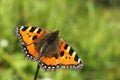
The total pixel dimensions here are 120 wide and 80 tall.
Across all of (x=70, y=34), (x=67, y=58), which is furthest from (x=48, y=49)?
A: (x=70, y=34)

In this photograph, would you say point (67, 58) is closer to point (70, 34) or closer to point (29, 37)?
point (29, 37)

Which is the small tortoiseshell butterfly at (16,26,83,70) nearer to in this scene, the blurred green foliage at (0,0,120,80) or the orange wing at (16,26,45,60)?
the orange wing at (16,26,45,60)

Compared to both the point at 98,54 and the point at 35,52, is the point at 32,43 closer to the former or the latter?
the point at 35,52

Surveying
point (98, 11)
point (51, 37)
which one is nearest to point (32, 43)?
point (51, 37)

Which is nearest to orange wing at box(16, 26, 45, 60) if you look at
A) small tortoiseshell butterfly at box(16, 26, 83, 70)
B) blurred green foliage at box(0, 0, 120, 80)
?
small tortoiseshell butterfly at box(16, 26, 83, 70)

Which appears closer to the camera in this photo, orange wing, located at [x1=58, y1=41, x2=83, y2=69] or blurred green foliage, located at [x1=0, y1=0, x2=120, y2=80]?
orange wing, located at [x1=58, y1=41, x2=83, y2=69]

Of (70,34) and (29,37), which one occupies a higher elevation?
(70,34)
